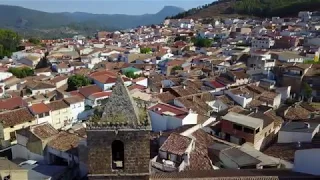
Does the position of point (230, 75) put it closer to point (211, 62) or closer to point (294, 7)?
point (211, 62)

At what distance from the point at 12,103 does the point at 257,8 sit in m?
Answer: 113

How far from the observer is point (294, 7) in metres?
A: 120

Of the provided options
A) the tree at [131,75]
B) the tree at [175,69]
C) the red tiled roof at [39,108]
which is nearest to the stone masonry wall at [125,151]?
the red tiled roof at [39,108]

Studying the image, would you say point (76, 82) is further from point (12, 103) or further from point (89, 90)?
point (12, 103)

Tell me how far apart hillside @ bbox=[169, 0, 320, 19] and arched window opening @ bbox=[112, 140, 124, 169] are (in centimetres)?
11905

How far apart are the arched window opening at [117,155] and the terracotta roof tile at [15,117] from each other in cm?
2213

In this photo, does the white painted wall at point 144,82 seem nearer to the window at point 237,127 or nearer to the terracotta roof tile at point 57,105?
the terracotta roof tile at point 57,105

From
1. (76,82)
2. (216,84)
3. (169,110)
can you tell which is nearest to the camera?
(169,110)

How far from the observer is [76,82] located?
1695 inches

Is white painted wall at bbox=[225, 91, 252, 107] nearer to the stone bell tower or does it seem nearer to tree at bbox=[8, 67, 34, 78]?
the stone bell tower

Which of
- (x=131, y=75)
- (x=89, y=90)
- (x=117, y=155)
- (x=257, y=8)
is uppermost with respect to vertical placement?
(x=257, y=8)

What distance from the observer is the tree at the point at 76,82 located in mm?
43072

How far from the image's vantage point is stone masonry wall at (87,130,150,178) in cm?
1051

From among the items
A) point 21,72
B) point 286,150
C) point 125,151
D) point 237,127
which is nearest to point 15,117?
point 237,127
